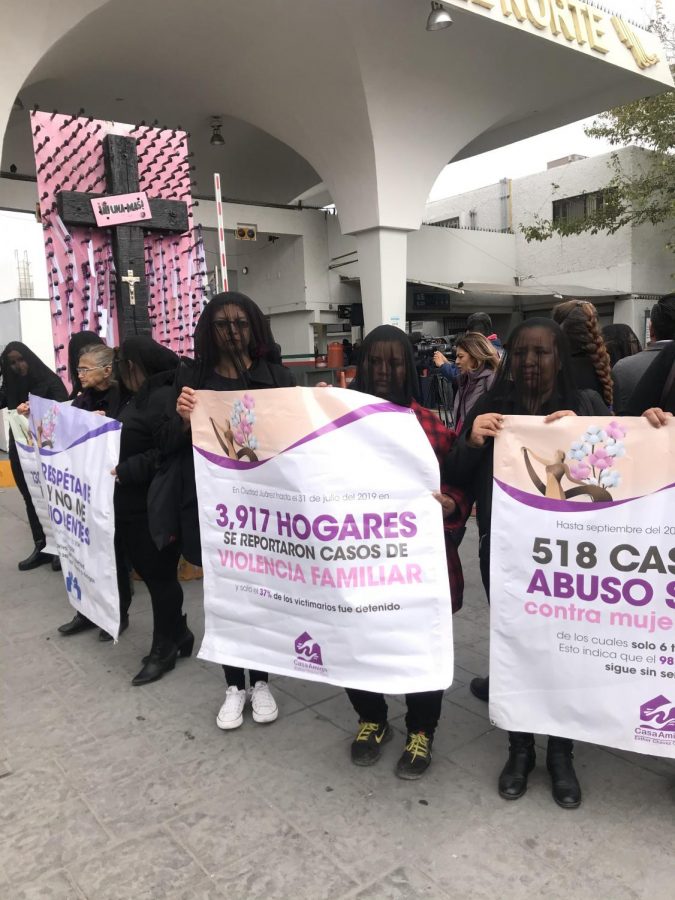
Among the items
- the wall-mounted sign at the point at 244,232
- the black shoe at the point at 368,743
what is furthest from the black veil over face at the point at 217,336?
the wall-mounted sign at the point at 244,232

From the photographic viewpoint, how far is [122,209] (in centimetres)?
559

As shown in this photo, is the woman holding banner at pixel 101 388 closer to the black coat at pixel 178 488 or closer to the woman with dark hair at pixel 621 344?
the black coat at pixel 178 488

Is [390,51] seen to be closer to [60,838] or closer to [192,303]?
[192,303]

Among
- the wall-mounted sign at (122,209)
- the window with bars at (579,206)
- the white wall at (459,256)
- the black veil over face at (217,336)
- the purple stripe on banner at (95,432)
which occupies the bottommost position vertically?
the purple stripe on banner at (95,432)

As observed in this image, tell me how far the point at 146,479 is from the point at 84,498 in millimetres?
448

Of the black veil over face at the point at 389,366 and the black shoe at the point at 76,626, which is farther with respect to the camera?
the black shoe at the point at 76,626

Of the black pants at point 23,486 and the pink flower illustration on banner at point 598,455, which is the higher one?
the pink flower illustration on banner at point 598,455

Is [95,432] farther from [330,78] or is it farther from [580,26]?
[580,26]

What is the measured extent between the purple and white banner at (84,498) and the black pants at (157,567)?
13 centimetres

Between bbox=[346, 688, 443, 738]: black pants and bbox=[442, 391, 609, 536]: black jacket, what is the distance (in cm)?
68

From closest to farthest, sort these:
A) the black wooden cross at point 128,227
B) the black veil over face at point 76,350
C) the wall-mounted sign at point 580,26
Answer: the black veil over face at point 76,350
the black wooden cross at point 128,227
the wall-mounted sign at point 580,26

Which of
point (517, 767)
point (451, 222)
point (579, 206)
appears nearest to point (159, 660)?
point (517, 767)

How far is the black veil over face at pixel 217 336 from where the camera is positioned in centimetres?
287

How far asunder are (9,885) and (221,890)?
0.68m
